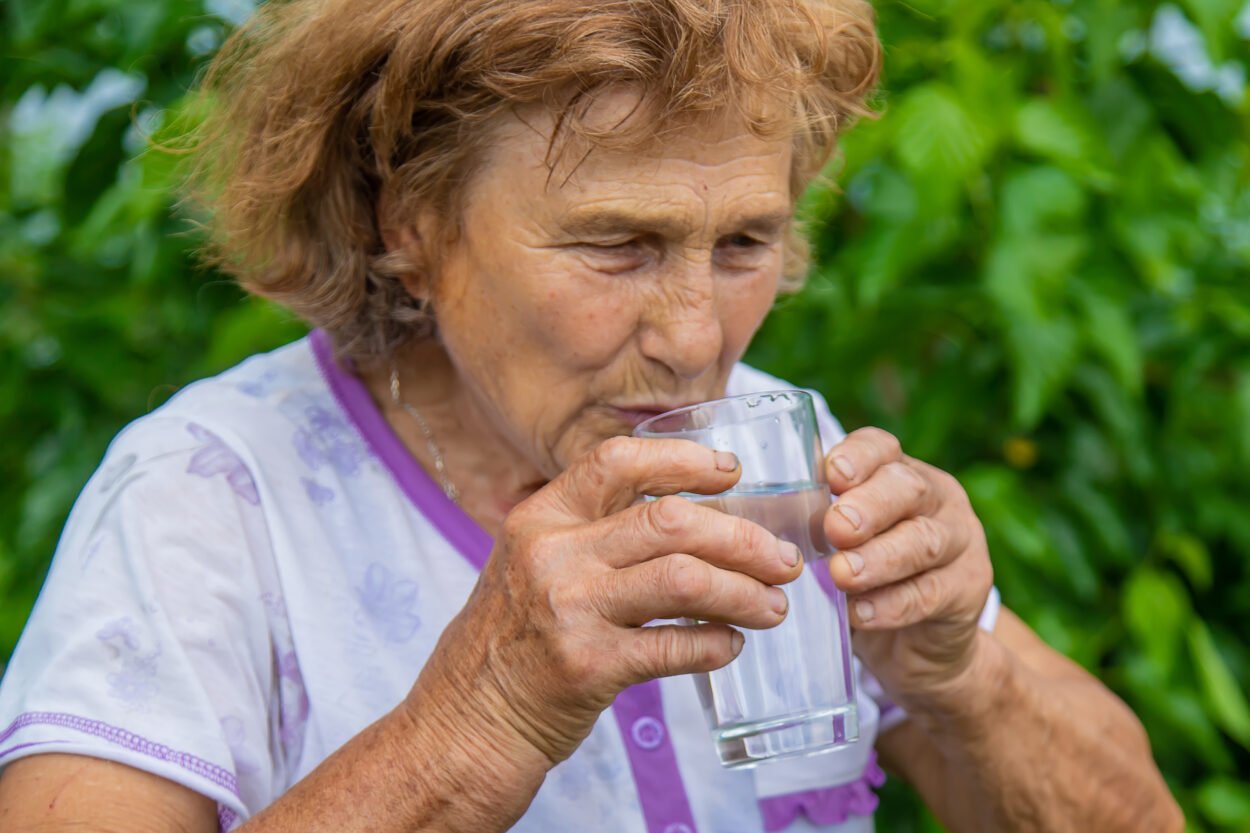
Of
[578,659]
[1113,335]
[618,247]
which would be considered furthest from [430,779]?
[1113,335]

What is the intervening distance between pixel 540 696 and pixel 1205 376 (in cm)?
179

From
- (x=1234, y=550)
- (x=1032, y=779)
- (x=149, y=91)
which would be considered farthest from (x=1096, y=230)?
(x=149, y=91)

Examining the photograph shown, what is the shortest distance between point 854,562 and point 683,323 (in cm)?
38

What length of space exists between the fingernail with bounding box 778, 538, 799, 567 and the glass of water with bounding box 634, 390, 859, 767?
0.06 metres

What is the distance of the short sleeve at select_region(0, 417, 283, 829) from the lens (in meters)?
1.38

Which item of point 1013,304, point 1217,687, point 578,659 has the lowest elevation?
point 1217,687

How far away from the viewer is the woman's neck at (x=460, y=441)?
5.94ft

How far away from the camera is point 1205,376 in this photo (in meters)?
2.44

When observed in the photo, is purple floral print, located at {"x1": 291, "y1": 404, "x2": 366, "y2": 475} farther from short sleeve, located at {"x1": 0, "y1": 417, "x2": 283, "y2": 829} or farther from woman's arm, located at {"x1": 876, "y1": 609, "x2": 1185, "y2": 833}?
woman's arm, located at {"x1": 876, "y1": 609, "x2": 1185, "y2": 833}

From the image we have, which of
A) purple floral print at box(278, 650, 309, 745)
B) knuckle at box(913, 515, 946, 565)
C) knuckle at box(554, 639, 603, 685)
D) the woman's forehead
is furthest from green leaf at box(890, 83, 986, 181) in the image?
purple floral print at box(278, 650, 309, 745)

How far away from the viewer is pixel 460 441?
1.83 metres

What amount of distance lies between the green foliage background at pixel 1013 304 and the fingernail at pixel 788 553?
0.92 meters

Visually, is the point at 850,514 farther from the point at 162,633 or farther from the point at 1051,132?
the point at 1051,132

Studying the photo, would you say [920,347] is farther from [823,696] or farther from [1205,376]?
[823,696]
